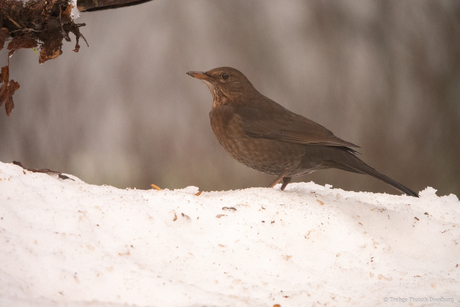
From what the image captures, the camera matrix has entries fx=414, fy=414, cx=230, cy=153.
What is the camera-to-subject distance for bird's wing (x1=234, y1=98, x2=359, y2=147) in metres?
2.62

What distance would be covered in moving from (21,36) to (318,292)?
1824 mm

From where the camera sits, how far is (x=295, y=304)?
4.53ft

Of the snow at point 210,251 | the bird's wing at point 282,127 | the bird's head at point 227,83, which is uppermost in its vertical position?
the bird's head at point 227,83

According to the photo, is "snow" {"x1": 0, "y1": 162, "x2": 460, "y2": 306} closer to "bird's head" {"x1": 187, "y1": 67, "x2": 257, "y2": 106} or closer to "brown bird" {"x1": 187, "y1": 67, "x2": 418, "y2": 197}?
"brown bird" {"x1": 187, "y1": 67, "x2": 418, "y2": 197}

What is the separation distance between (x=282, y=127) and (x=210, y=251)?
1239 millimetres

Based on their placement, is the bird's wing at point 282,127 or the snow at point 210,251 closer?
the snow at point 210,251

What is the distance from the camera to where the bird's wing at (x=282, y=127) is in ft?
8.61

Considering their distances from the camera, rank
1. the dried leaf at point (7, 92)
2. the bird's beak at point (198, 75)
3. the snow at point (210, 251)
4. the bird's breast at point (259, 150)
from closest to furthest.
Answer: the snow at point (210, 251) → the dried leaf at point (7, 92) → the bird's breast at point (259, 150) → the bird's beak at point (198, 75)

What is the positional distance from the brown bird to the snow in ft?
1.01

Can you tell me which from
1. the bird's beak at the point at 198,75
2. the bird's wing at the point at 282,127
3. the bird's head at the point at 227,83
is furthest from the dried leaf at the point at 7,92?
the bird's wing at the point at 282,127

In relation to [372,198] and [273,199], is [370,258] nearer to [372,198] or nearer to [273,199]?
[273,199]

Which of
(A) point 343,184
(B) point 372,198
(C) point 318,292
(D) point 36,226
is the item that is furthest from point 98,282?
(A) point 343,184

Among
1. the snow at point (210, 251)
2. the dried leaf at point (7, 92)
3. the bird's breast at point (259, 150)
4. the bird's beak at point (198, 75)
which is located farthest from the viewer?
the bird's beak at point (198, 75)

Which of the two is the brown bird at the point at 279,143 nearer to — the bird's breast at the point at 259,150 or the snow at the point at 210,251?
the bird's breast at the point at 259,150
